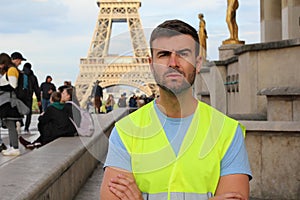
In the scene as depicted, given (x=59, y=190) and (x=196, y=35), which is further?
(x=59, y=190)

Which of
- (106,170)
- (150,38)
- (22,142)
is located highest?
(150,38)

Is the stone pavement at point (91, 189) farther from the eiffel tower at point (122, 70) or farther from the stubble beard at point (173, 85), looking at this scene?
the stubble beard at point (173, 85)

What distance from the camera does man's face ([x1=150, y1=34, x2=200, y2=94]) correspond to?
6.47 feet

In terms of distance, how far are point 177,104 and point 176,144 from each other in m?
0.15

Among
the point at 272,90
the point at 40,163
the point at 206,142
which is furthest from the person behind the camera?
the point at 272,90

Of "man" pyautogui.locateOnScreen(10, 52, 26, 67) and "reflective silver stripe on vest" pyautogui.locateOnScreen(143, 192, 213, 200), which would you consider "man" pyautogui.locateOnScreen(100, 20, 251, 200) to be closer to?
"reflective silver stripe on vest" pyautogui.locateOnScreen(143, 192, 213, 200)

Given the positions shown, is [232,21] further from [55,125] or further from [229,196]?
[229,196]

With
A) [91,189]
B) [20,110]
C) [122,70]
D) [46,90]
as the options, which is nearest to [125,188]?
[122,70]

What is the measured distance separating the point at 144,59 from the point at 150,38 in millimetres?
336

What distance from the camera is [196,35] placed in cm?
207

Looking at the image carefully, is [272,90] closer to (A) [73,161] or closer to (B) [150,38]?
(A) [73,161]

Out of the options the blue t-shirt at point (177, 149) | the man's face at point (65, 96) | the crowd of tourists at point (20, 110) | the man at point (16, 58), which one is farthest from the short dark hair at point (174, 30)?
the man at point (16, 58)

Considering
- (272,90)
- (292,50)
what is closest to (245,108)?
(292,50)

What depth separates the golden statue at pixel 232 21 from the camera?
14.9 m
